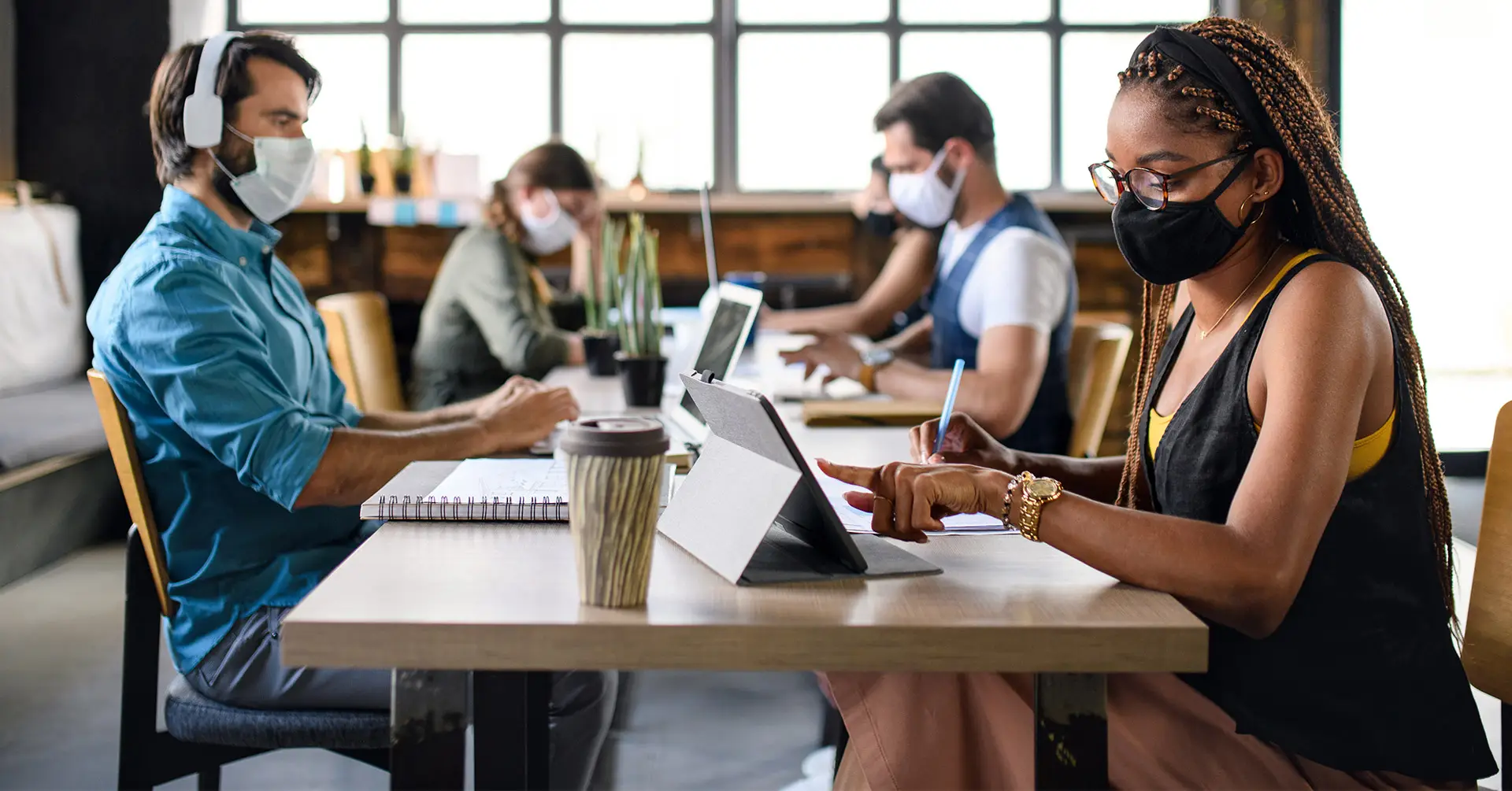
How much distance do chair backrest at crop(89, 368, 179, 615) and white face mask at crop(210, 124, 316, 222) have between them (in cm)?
45

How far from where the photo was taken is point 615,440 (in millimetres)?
959

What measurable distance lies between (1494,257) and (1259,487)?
5294 mm

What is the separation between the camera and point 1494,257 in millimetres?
5625

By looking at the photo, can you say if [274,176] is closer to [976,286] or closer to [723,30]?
[976,286]

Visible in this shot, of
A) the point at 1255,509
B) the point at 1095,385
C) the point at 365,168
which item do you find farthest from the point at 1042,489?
the point at 365,168

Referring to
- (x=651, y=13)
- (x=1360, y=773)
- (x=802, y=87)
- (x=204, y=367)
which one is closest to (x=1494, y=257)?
(x=802, y=87)

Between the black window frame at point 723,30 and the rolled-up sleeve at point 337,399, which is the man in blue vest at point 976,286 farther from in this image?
the black window frame at point 723,30

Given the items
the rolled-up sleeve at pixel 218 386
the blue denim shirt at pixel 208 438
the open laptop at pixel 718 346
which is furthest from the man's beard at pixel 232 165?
the open laptop at pixel 718 346

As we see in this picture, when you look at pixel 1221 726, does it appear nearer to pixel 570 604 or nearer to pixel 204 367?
pixel 570 604

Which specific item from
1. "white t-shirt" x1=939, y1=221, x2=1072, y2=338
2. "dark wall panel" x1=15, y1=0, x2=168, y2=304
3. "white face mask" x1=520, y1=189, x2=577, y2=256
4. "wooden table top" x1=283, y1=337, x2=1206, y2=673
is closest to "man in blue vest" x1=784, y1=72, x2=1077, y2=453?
"white t-shirt" x1=939, y1=221, x2=1072, y2=338

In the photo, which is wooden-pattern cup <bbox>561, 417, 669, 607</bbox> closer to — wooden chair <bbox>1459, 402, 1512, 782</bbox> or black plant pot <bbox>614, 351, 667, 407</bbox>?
wooden chair <bbox>1459, 402, 1512, 782</bbox>

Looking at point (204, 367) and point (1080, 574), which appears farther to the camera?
point (204, 367)

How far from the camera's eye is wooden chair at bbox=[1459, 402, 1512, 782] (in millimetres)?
1358

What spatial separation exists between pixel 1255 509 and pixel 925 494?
0.92ft
